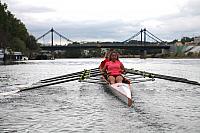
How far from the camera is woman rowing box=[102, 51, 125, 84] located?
21.4 meters

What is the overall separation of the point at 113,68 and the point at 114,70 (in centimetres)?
26

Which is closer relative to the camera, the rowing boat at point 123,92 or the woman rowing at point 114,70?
the rowing boat at point 123,92

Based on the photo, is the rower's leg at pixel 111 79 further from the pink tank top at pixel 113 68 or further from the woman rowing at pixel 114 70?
the pink tank top at pixel 113 68

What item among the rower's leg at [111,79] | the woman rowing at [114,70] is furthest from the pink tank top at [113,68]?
the rower's leg at [111,79]

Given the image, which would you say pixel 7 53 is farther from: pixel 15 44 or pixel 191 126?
pixel 191 126

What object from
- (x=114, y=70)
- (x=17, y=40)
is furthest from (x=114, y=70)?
(x=17, y=40)

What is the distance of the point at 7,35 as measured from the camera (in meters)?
99.4

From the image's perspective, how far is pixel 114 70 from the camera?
22359mm

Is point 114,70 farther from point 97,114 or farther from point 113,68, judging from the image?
point 97,114

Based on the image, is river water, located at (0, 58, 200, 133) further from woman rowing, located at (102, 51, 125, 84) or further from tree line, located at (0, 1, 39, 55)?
tree line, located at (0, 1, 39, 55)

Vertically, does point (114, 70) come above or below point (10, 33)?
below

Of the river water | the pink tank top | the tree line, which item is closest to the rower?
the pink tank top

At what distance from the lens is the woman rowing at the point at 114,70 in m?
Result: 21.4

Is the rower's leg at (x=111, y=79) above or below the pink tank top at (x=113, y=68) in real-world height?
below
